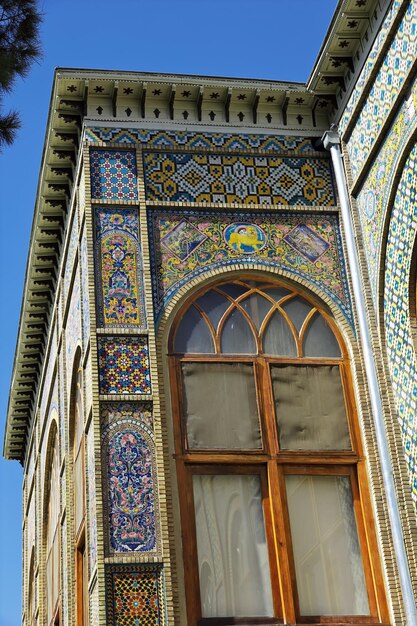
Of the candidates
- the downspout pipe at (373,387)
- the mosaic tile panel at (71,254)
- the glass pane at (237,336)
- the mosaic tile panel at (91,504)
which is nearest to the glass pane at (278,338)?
the glass pane at (237,336)

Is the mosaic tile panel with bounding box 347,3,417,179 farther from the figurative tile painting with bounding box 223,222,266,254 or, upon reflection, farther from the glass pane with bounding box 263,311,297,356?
the glass pane with bounding box 263,311,297,356

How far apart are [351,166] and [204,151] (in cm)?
165

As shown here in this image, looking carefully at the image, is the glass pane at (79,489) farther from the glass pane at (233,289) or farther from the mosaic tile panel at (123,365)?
the glass pane at (233,289)

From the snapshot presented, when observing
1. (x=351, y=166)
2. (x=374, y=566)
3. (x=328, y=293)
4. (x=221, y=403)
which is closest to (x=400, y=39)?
(x=351, y=166)

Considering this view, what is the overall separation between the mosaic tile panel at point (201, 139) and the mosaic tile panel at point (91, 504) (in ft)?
11.2

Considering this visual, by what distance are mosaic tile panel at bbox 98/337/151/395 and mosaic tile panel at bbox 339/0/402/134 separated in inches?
137

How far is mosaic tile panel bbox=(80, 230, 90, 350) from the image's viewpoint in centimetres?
1330

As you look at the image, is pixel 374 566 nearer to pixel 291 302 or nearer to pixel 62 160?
pixel 291 302

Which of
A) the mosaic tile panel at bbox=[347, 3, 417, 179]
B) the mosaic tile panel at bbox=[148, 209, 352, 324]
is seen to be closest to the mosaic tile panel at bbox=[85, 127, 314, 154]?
the mosaic tile panel at bbox=[347, 3, 417, 179]

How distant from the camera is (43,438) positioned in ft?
62.5

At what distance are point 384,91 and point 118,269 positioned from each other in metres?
3.33

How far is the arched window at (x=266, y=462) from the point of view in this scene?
12258 millimetres

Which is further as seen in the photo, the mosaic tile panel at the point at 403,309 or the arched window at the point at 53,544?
the arched window at the point at 53,544

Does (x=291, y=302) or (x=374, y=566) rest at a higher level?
(x=291, y=302)
